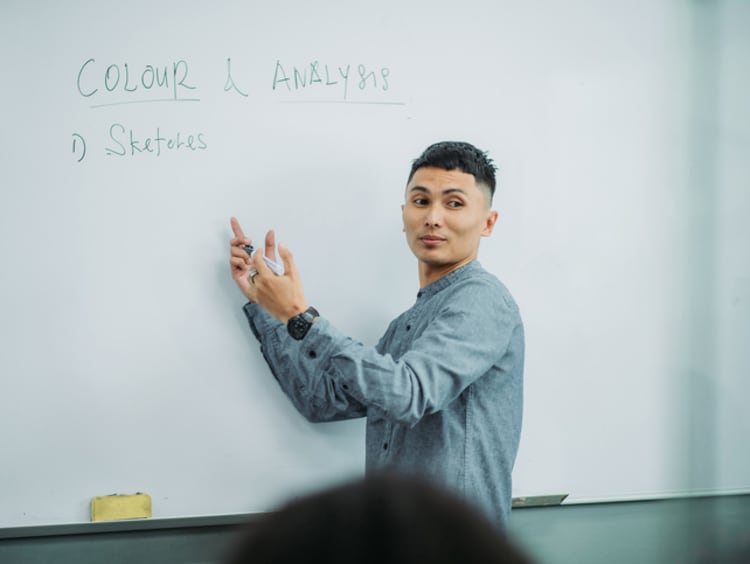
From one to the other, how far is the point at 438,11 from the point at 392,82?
18cm

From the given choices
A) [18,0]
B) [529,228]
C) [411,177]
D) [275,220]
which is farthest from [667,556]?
[18,0]

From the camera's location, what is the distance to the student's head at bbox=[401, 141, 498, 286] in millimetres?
1381

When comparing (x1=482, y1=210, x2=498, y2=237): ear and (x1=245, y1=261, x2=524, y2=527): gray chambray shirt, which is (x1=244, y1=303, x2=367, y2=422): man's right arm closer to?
(x1=245, y1=261, x2=524, y2=527): gray chambray shirt

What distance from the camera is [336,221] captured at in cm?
149

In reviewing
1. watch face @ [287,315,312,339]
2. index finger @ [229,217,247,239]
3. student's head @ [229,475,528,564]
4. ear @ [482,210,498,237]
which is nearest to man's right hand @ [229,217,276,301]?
index finger @ [229,217,247,239]

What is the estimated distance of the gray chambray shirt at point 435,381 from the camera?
117cm

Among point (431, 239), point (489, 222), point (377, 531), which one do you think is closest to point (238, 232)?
point (431, 239)

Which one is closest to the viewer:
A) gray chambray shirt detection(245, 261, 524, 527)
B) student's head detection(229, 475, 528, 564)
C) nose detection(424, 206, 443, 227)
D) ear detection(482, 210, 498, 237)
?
student's head detection(229, 475, 528, 564)

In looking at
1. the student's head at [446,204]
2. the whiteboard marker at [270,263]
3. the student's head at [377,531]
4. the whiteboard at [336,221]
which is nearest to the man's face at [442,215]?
the student's head at [446,204]

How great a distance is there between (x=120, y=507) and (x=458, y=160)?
91 centimetres

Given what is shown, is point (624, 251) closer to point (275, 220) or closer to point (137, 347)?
point (275, 220)

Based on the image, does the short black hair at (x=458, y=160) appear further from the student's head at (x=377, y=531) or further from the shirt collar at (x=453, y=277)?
the student's head at (x=377, y=531)

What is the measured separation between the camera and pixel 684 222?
5.41 feet

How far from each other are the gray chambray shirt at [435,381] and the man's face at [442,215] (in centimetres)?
5
